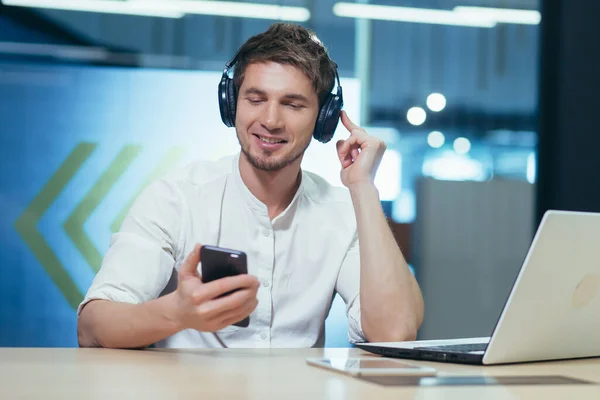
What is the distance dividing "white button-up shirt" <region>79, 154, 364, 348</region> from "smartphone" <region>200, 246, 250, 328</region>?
454 millimetres

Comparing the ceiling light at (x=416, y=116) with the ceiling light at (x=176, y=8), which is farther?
the ceiling light at (x=416, y=116)

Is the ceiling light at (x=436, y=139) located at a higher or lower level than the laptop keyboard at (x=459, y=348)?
higher

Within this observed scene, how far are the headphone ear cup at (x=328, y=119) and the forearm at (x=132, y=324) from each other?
0.68 metres

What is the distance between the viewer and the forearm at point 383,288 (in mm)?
1603

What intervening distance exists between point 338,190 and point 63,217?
209 centimetres

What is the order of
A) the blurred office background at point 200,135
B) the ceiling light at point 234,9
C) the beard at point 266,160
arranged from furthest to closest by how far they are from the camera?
the ceiling light at point 234,9 < the blurred office background at point 200,135 < the beard at point 266,160

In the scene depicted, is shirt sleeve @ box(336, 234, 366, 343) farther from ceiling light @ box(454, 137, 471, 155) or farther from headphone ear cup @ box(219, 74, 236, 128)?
ceiling light @ box(454, 137, 471, 155)

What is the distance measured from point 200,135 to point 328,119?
78.4 inches

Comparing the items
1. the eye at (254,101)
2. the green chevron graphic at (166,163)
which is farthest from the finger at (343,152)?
the green chevron graphic at (166,163)

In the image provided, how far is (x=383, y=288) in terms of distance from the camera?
63.5 inches

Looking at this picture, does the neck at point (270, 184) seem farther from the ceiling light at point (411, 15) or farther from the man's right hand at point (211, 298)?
the ceiling light at point (411, 15)

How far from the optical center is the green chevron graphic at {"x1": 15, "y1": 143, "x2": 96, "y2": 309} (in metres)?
3.66

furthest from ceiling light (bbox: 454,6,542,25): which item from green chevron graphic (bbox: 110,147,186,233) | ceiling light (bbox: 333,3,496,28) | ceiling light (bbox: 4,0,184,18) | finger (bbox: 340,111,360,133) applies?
finger (bbox: 340,111,360,133)

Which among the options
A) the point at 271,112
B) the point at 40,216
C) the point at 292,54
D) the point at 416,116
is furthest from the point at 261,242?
the point at 416,116
